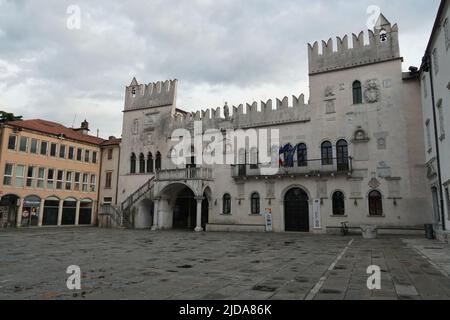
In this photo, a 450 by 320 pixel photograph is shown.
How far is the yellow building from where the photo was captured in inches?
1230

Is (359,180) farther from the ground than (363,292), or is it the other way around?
(359,180)

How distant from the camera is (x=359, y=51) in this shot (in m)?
26.0

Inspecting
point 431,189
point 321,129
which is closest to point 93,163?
point 321,129

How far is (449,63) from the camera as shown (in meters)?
15.2

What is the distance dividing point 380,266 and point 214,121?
76.1 ft

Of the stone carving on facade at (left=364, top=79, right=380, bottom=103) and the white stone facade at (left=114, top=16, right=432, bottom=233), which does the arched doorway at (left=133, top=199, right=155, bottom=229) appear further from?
the stone carving on facade at (left=364, top=79, right=380, bottom=103)

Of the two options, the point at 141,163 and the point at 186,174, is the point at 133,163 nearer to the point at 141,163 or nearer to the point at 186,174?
the point at 141,163

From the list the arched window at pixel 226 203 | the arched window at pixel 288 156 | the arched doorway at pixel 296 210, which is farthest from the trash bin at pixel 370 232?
the arched window at pixel 226 203

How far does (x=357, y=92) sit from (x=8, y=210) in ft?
104

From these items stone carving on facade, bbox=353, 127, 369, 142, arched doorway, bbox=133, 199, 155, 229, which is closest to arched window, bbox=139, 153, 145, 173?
arched doorway, bbox=133, 199, 155, 229

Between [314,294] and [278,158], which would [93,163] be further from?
[314,294]

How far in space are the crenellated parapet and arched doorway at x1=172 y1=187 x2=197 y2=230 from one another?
21.9 feet

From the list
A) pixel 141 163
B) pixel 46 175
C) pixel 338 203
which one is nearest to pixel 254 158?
pixel 338 203

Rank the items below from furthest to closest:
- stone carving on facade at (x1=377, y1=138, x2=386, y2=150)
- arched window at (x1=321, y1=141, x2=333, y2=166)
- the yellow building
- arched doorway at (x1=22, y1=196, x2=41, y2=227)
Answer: arched doorway at (x1=22, y1=196, x2=41, y2=227) < the yellow building < arched window at (x1=321, y1=141, x2=333, y2=166) < stone carving on facade at (x1=377, y1=138, x2=386, y2=150)
